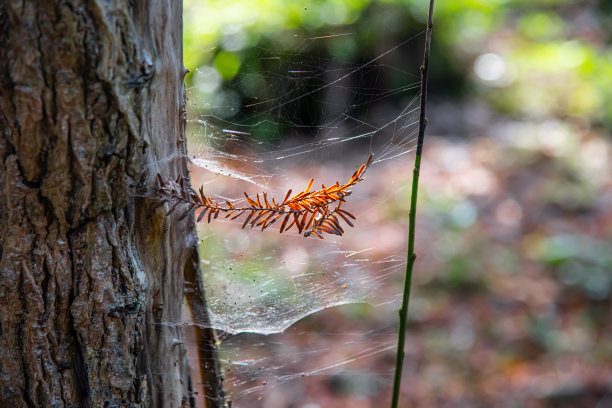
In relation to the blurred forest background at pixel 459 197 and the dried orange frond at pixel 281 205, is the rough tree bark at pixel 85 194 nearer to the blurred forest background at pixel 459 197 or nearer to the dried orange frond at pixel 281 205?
the dried orange frond at pixel 281 205

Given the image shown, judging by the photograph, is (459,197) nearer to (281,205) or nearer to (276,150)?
(276,150)

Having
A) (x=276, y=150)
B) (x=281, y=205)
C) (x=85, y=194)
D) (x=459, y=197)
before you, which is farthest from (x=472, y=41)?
(x=85, y=194)

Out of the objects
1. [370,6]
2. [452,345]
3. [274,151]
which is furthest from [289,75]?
[370,6]

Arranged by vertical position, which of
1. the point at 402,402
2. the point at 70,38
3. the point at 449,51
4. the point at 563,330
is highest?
the point at 449,51

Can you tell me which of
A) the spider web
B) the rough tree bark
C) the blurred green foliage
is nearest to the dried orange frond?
the rough tree bark

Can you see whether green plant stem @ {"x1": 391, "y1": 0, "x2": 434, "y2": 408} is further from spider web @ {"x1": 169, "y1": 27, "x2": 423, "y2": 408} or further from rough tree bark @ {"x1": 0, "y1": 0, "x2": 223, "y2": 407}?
rough tree bark @ {"x1": 0, "y1": 0, "x2": 223, "y2": 407}

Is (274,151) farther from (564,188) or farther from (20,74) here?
(564,188)
